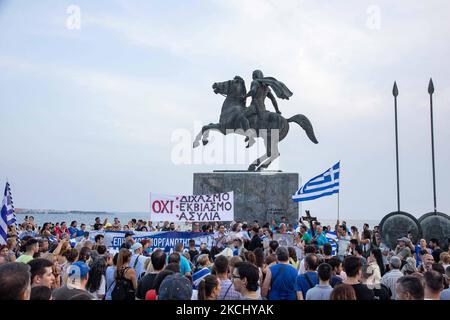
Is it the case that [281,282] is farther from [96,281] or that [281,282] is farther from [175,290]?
[96,281]

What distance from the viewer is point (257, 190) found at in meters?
21.2

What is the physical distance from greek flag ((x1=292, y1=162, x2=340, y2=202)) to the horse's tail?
8.47 metres

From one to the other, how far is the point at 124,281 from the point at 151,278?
56cm

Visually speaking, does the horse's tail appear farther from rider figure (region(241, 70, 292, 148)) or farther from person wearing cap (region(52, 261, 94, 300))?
person wearing cap (region(52, 261, 94, 300))

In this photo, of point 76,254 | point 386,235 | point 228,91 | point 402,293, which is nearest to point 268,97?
point 228,91

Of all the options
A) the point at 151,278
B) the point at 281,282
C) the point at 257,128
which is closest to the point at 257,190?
the point at 257,128

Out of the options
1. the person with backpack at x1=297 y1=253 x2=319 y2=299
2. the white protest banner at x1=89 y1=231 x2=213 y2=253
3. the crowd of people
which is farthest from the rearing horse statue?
the person with backpack at x1=297 y1=253 x2=319 y2=299

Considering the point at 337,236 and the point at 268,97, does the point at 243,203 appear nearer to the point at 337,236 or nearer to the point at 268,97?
the point at 268,97

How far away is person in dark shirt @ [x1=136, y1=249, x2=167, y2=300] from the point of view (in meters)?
5.76

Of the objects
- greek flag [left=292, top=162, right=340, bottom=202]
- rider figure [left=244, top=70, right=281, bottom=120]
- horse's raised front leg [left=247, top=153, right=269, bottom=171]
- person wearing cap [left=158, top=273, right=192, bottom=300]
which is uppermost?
rider figure [left=244, top=70, right=281, bottom=120]

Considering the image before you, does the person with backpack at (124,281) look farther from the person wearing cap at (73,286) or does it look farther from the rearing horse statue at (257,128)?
the rearing horse statue at (257,128)

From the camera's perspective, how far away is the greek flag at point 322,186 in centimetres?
1342

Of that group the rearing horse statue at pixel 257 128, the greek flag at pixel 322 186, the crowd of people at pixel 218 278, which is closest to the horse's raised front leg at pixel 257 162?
the rearing horse statue at pixel 257 128
